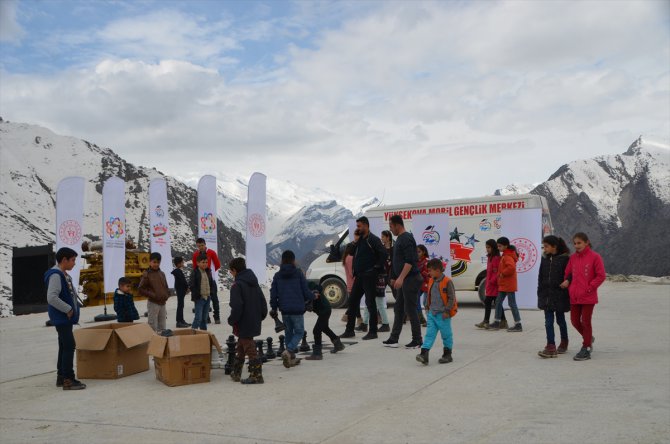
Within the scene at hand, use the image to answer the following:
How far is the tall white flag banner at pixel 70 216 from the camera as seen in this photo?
16797 mm

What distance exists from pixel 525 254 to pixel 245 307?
8.00m

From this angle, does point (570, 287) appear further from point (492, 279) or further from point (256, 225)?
point (256, 225)

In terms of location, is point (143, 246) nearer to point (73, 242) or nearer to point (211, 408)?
point (73, 242)

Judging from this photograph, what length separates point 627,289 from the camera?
1964cm

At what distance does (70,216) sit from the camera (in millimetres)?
16953

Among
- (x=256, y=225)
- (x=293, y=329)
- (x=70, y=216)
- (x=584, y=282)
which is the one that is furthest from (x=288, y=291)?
(x=256, y=225)

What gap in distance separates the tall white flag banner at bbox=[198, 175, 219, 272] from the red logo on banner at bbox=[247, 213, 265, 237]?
1.12 metres

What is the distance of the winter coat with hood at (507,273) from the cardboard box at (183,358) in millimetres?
5492

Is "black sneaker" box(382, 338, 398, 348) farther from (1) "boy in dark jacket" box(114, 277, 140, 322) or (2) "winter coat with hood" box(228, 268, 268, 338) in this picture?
(1) "boy in dark jacket" box(114, 277, 140, 322)

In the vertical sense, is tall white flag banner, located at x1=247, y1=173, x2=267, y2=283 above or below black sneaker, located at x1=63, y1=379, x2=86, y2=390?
above

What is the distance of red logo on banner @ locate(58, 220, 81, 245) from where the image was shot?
16781 mm

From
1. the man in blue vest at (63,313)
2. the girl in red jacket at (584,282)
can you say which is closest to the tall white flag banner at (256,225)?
the man in blue vest at (63,313)

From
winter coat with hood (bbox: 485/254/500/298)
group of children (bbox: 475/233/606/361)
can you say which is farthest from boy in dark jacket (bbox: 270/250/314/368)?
winter coat with hood (bbox: 485/254/500/298)

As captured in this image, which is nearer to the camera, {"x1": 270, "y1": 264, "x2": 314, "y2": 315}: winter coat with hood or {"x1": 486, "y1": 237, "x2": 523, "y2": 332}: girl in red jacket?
{"x1": 270, "y1": 264, "x2": 314, "y2": 315}: winter coat with hood
